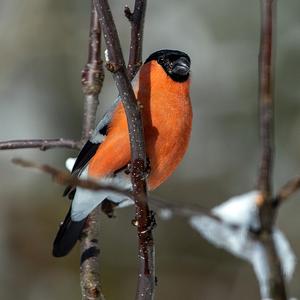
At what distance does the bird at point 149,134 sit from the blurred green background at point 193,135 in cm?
230

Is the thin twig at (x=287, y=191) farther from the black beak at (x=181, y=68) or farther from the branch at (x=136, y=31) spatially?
the black beak at (x=181, y=68)

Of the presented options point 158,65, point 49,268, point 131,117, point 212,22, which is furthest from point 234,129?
point 131,117

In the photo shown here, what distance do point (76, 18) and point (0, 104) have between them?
3.51ft

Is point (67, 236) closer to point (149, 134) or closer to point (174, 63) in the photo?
point (149, 134)

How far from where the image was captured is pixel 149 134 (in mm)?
2596

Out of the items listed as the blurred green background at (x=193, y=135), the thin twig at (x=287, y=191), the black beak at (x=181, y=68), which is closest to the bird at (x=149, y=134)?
the black beak at (x=181, y=68)

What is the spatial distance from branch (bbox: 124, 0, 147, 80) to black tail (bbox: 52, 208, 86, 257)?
636 millimetres

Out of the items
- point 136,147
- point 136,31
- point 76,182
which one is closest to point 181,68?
point 136,31

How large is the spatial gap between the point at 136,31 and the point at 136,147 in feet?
2.86

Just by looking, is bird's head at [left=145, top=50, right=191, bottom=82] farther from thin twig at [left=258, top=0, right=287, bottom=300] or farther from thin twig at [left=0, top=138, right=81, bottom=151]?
thin twig at [left=258, top=0, right=287, bottom=300]

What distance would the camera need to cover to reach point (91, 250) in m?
2.43

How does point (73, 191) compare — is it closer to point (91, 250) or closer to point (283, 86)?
point (91, 250)

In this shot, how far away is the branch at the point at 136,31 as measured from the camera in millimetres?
2381

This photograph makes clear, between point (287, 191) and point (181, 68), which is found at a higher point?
point (287, 191)
